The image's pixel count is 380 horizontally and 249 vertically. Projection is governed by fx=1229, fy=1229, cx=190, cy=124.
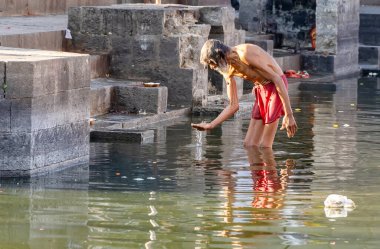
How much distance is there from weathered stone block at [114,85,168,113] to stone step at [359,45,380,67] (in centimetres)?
991

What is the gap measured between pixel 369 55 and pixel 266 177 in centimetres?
Result: 1385

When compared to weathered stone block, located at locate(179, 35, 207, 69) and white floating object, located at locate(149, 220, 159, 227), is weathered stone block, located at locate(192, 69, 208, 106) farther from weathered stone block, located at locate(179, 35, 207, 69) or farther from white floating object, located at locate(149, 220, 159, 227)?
white floating object, located at locate(149, 220, 159, 227)

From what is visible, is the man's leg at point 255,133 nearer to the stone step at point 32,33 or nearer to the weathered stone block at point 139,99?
the weathered stone block at point 139,99

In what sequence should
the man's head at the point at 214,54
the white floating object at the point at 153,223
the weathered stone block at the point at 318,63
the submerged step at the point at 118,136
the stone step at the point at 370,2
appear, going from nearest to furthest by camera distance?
the white floating object at the point at 153,223
the man's head at the point at 214,54
the submerged step at the point at 118,136
the weathered stone block at the point at 318,63
the stone step at the point at 370,2

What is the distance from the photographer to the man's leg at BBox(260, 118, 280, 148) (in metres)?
11.9

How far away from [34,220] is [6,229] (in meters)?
0.35

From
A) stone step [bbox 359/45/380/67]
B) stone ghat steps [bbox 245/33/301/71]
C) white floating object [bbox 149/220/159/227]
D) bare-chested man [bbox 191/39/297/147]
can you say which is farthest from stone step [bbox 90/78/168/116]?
stone step [bbox 359/45/380/67]

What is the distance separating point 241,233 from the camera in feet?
25.9

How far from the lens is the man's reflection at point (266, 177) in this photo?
9.12m

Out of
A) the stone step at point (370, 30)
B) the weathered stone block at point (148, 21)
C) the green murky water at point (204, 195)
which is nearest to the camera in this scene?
the green murky water at point (204, 195)

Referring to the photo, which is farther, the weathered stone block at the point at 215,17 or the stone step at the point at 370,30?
the stone step at the point at 370,30

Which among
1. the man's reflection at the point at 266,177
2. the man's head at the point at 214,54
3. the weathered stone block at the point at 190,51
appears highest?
the man's head at the point at 214,54

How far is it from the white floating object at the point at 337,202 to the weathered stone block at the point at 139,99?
5722 mm

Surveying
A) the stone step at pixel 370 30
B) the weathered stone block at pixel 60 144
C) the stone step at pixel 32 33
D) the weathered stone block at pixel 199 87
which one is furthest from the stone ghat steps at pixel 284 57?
the weathered stone block at pixel 60 144
